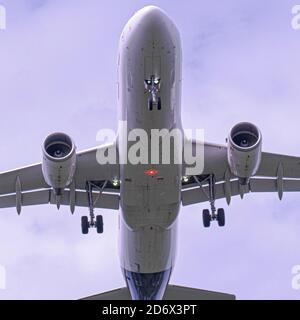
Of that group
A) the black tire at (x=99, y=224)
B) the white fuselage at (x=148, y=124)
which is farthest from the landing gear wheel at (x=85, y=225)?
the white fuselage at (x=148, y=124)

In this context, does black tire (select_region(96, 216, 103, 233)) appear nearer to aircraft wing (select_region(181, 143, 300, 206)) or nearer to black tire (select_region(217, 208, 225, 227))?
aircraft wing (select_region(181, 143, 300, 206))

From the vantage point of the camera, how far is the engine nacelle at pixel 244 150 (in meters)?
22.5

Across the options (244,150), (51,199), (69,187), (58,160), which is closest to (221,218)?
(244,150)

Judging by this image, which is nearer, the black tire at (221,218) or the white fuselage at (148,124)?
the white fuselage at (148,124)

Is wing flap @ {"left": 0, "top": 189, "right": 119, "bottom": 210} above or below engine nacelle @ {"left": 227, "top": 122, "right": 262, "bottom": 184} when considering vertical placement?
above

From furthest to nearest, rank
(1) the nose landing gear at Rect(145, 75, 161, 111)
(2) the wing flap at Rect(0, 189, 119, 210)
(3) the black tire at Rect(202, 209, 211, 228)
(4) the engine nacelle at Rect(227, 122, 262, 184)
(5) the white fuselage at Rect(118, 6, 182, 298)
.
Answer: (2) the wing flap at Rect(0, 189, 119, 210) → (3) the black tire at Rect(202, 209, 211, 228) → (4) the engine nacelle at Rect(227, 122, 262, 184) → (1) the nose landing gear at Rect(145, 75, 161, 111) → (5) the white fuselage at Rect(118, 6, 182, 298)

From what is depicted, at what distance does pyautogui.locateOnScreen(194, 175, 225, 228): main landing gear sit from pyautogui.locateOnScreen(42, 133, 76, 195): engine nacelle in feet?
16.4

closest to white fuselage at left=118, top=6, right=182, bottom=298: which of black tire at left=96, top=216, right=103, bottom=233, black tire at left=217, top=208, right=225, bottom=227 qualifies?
black tire at left=96, top=216, right=103, bottom=233

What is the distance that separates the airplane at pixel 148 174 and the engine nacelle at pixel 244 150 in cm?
3

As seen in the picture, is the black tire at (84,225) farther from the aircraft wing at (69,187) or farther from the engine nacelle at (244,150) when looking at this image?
the engine nacelle at (244,150)

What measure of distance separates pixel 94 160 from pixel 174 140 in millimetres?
3490

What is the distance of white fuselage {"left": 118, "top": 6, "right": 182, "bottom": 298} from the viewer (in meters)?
21.0

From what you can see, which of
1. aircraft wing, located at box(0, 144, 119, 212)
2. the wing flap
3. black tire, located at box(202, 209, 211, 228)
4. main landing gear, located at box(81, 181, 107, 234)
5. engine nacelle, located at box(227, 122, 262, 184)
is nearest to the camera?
engine nacelle, located at box(227, 122, 262, 184)
